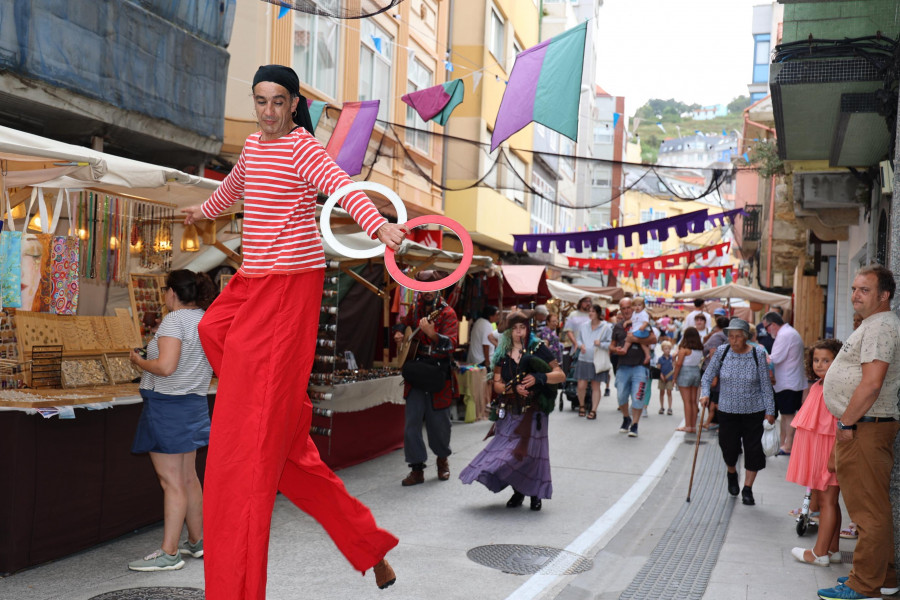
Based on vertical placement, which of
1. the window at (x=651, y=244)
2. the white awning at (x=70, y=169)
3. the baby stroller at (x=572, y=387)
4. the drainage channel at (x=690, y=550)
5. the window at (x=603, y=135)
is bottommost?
the drainage channel at (x=690, y=550)

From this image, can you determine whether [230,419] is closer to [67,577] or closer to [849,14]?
[67,577]

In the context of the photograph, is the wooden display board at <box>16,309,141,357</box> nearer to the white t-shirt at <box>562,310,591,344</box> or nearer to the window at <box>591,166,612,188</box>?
the window at <box>591,166,612,188</box>

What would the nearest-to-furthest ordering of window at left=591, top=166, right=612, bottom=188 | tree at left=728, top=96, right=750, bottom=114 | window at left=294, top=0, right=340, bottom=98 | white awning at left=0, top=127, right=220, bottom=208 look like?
white awning at left=0, top=127, right=220, bottom=208 → window at left=591, top=166, right=612, bottom=188 → window at left=294, top=0, right=340, bottom=98 → tree at left=728, top=96, right=750, bottom=114

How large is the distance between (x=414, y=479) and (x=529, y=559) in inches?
114

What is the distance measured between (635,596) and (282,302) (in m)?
3.27

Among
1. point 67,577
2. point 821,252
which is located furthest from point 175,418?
point 821,252

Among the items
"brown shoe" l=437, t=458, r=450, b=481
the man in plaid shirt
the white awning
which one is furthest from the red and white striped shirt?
"brown shoe" l=437, t=458, r=450, b=481

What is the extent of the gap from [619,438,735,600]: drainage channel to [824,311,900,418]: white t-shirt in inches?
58.9

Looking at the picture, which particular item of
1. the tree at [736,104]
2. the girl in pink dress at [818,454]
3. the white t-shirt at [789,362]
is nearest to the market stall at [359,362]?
the girl in pink dress at [818,454]

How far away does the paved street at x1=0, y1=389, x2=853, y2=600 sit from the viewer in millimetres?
5414

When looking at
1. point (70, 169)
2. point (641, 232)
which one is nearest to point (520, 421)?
point (70, 169)

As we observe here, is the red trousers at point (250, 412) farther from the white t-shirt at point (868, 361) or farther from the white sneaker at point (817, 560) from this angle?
the white sneaker at point (817, 560)

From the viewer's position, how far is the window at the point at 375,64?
56.5 ft

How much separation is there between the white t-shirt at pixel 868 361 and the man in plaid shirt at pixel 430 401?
14.6 feet
